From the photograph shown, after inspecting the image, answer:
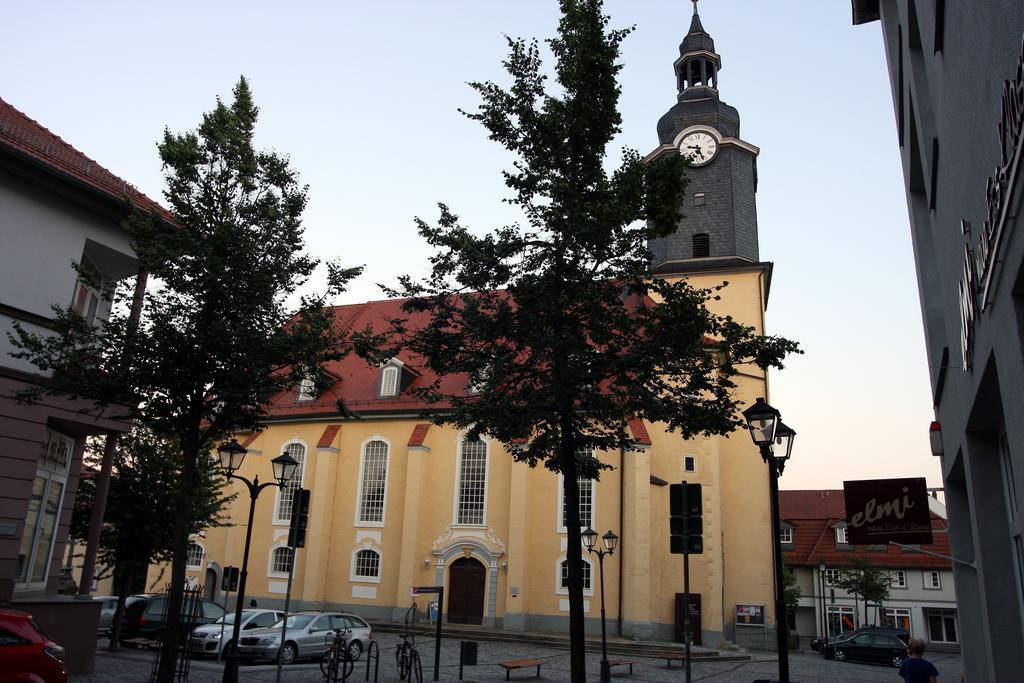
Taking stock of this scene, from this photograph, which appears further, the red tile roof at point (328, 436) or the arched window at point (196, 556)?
the arched window at point (196, 556)

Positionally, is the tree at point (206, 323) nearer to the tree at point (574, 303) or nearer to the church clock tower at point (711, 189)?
the tree at point (574, 303)

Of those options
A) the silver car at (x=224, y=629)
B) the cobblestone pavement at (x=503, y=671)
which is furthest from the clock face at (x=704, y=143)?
the silver car at (x=224, y=629)

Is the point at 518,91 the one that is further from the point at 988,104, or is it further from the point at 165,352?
the point at 988,104

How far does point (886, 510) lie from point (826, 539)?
1945 inches

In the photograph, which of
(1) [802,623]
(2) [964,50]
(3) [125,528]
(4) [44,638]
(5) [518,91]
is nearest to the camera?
(2) [964,50]

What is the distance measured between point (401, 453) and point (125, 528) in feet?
45.2

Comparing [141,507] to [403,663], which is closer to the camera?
[403,663]

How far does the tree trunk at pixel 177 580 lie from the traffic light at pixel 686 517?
300 inches

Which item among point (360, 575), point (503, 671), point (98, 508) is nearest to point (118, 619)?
point (98, 508)

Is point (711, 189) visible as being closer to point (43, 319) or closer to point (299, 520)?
point (299, 520)

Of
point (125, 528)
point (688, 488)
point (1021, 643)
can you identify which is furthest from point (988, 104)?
point (125, 528)

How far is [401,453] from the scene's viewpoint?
115ft

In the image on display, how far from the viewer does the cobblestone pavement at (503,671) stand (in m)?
17.0

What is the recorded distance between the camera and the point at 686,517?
12.4 meters
